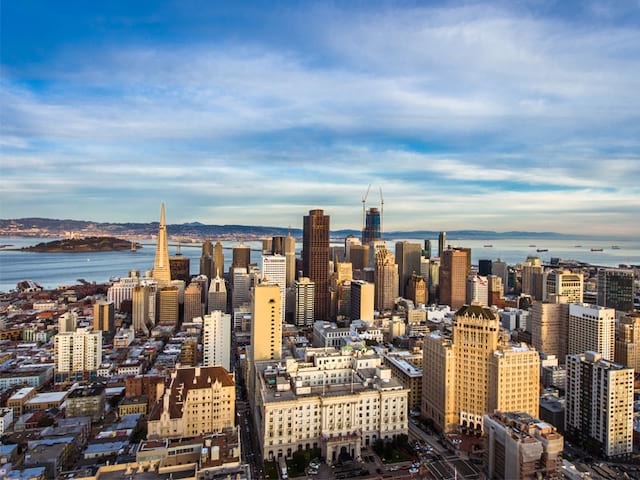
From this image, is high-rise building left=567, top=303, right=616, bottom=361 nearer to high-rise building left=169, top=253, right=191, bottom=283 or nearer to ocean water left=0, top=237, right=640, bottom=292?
high-rise building left=169, top=253, right=191, bottom=283

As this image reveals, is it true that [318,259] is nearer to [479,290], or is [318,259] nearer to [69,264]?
[479,290]

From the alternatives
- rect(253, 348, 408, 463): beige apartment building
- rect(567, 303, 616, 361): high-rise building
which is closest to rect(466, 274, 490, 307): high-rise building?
rect(567, 303, 616, 361): high-rise building

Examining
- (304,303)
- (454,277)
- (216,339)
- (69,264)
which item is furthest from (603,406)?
(69,264)

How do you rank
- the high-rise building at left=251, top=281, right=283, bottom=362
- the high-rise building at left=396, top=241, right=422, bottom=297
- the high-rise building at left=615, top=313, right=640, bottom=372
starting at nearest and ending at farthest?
1. the high-rise building at left=251, top=281, right=283, bottom=362
2. the high-rise building at left=615, top=313, right=640, bottom=372
3. the high-rise building at left=396, top=241, right=422, bottom=297

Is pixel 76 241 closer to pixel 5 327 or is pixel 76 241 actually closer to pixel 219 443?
pixel 5 327

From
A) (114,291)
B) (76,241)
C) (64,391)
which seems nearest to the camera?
(64,391)

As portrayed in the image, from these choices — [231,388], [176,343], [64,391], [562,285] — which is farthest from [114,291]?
[562,285]

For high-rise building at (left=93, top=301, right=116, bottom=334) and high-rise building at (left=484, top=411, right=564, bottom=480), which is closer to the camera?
high-rise building at (left=484, top=411, right=564, bottom=480)
